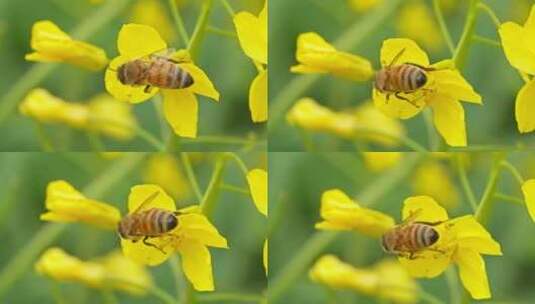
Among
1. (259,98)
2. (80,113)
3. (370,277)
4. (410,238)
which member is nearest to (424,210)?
(410,238)

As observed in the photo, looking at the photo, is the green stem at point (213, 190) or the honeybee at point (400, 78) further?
the green stem at point (213, 190)

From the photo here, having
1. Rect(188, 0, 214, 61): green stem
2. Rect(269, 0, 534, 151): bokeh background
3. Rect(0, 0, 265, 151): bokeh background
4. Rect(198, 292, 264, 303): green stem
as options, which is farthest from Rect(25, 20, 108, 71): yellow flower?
Rect(198, 292, 264, 303): green stem

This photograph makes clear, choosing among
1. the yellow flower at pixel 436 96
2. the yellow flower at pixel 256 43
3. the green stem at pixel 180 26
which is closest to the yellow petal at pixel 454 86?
the yellow flower at pixel 436 96

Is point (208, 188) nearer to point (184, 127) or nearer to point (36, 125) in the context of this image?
point (184, 127)

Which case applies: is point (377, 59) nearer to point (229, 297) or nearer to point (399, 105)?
point (399, 105)

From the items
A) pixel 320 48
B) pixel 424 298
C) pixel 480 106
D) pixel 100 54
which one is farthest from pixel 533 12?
pixel 100 54

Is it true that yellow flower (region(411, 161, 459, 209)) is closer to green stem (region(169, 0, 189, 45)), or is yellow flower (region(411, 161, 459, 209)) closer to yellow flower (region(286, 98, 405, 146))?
yellow flower (region(286, 98, 405, 146))

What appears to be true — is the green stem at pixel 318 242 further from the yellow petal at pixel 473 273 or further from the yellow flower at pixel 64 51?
the yellow flower at pixel 64 51
